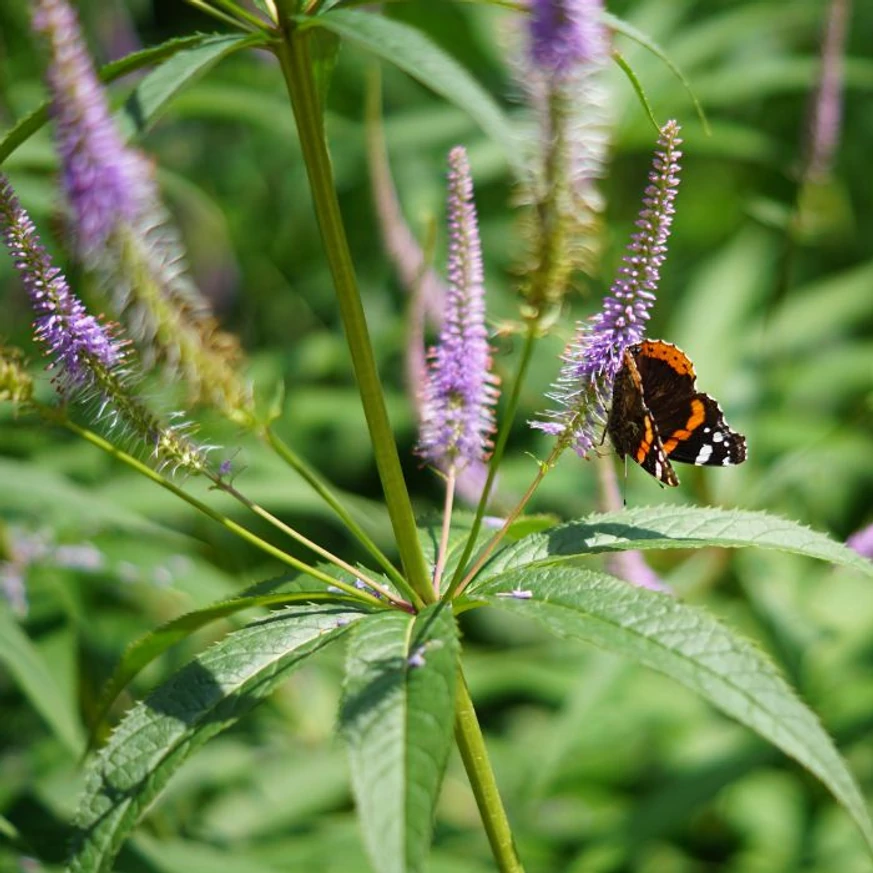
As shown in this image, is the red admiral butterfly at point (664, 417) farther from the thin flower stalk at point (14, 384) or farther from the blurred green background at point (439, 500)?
the thin flower stalk at point (14, 384)

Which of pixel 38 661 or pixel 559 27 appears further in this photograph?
pixel 38 661

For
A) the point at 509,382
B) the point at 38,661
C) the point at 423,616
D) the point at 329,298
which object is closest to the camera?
the point at 423,616

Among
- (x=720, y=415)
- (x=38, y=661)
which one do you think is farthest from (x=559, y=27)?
(x=38, y=661)

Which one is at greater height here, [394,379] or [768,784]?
[394,379]

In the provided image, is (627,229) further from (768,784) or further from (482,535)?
(482,535)

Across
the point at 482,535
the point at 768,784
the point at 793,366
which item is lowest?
the point at 768,784

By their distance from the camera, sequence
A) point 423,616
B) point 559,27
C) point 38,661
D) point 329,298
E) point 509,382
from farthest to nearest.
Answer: point 329,298 < point 509,382 < point 38,661 < point 423,616 < point 559,27

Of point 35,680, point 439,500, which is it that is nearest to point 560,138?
point 35,680
